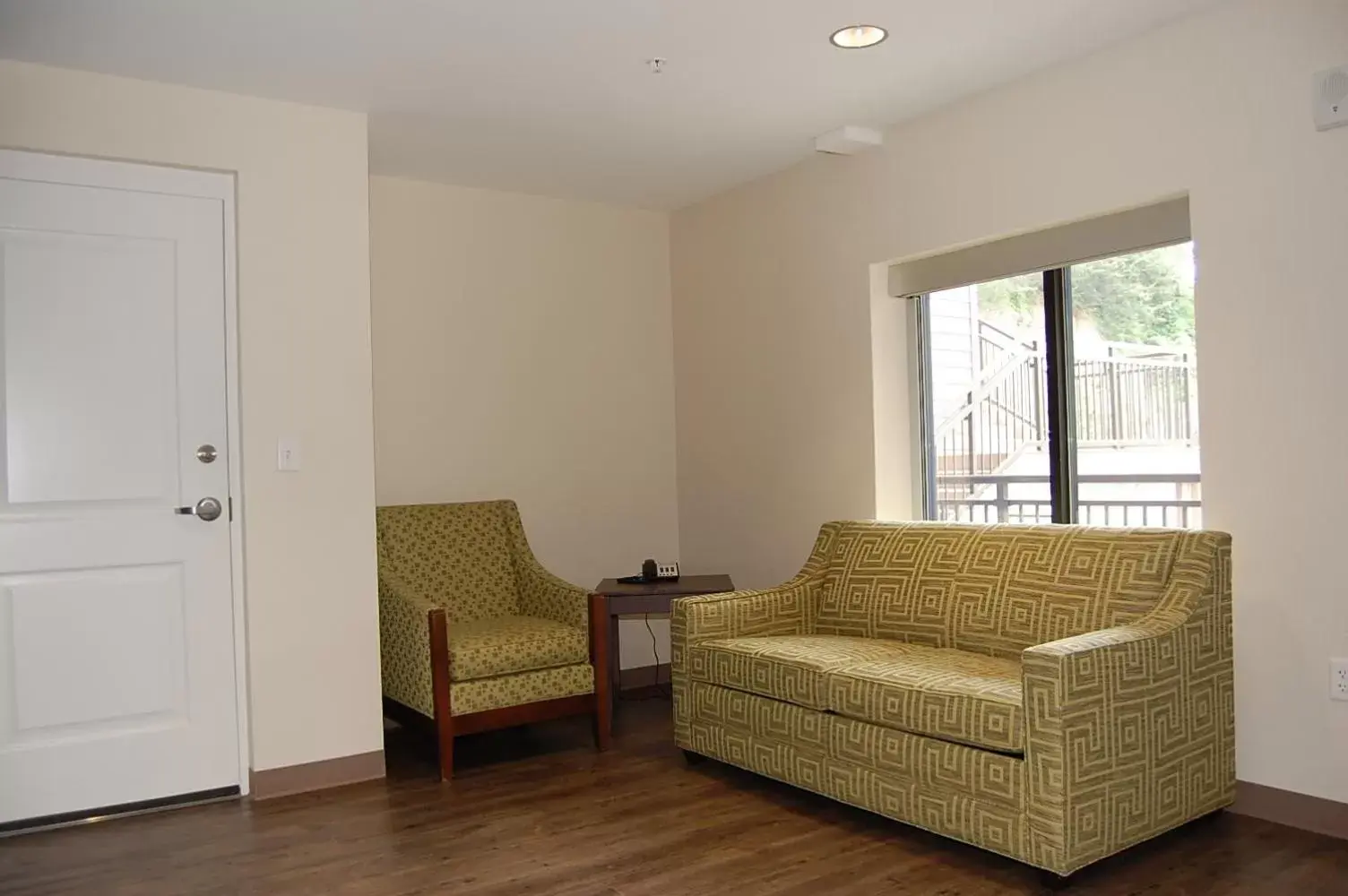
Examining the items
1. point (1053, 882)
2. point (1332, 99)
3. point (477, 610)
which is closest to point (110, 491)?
point (477, 610)

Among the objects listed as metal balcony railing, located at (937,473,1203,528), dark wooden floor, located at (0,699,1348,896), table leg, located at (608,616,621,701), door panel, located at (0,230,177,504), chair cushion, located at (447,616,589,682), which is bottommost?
dark wooden floor, located at (0,699,1348,896)

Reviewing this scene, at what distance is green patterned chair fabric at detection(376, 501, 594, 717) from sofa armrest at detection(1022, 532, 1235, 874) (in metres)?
1.93

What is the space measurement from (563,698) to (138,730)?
1.45 metres

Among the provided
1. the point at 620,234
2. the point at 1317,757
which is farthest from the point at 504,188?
the point at 1317,757

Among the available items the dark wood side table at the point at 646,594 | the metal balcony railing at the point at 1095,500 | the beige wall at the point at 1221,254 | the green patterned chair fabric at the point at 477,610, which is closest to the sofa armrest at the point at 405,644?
the green patterned chair fabric at the point at 477,610

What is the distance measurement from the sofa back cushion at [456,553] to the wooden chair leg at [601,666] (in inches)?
24.9

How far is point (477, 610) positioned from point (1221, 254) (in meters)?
3.10

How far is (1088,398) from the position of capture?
149 inches

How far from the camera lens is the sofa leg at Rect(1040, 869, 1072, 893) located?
2661 millimetres

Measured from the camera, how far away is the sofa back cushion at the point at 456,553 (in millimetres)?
4438

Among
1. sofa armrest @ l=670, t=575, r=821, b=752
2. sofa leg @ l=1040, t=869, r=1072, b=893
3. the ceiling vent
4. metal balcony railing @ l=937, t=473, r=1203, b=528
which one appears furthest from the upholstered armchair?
the ceiling vent

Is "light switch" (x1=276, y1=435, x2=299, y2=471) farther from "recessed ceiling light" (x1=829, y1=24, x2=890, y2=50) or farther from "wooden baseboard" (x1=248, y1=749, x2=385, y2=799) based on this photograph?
"recessed ceiling light" (x1=829, y1=24, x2=890, y2=50)

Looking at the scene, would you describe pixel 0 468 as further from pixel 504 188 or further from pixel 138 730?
pixel 504 188

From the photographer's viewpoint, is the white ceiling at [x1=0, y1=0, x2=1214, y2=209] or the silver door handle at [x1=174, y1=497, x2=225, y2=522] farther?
the silver door handle at [x1=174, y1=497, x2=225, y2=522]
